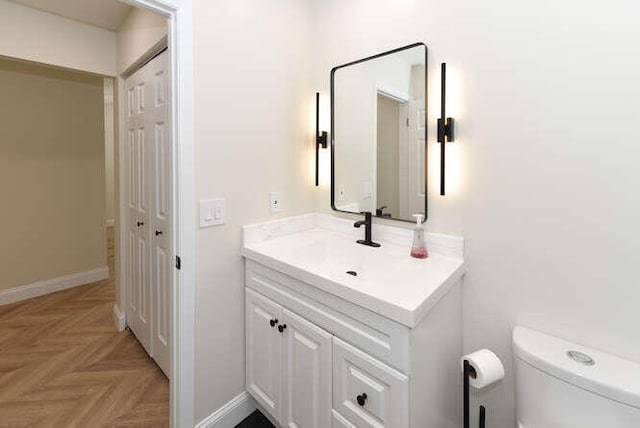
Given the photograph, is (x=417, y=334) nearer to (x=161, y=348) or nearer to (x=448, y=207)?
(x=448, y=207)

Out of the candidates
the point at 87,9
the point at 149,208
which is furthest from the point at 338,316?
the point at 87,9

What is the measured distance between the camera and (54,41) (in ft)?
7.36

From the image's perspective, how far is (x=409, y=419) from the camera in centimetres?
101

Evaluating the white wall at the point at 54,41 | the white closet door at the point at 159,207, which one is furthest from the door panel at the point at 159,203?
the white wall at the point at 54,41

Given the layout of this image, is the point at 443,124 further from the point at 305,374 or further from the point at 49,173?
the point at 49,173

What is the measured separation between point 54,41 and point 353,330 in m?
2.77

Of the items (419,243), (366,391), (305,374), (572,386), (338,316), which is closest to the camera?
(572,386)

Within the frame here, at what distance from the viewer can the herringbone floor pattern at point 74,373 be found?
174 centimetres

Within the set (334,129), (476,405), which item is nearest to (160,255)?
(334,129)

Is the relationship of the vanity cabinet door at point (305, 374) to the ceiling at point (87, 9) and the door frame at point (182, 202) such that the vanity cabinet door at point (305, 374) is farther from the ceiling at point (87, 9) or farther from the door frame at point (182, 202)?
the ceiling at point (87, 9)

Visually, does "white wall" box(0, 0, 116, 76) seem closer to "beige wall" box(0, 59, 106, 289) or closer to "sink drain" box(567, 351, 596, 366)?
"beige wall" box(0, 59, 106, 289)

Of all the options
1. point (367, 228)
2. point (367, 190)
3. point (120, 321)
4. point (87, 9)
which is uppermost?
point (87, 9)

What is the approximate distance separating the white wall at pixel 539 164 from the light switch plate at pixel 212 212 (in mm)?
1006

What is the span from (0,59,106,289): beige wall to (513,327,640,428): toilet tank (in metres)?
4.11
